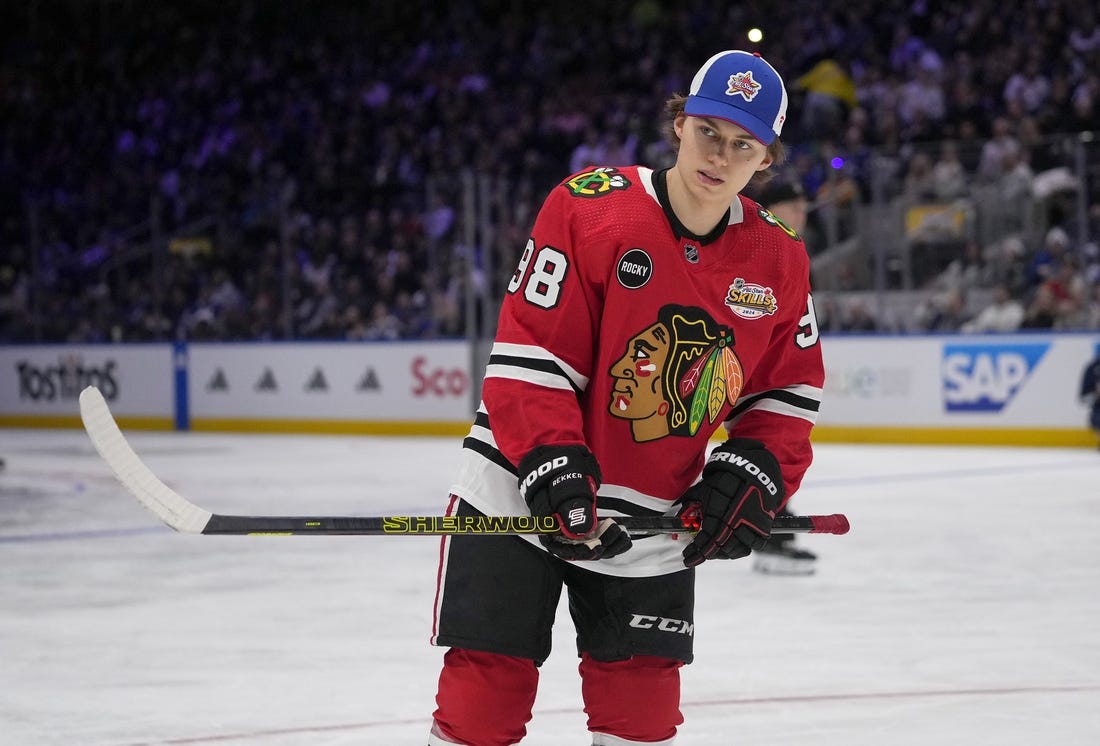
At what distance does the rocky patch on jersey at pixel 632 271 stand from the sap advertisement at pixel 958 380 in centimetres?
990

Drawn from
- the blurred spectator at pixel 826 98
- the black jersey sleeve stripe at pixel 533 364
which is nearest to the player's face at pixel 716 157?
the black jersey sleeve stripe at pixel 533 364

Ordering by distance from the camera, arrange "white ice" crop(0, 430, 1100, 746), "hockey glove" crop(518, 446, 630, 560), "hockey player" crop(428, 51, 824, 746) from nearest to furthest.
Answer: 1. "hockey glove" crop(518, 446, 630, 560)
2. "hockey player" crop(428, 51, 824, 746)
3. "white ice" crop(0, 430, 1100, 746)

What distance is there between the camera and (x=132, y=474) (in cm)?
234

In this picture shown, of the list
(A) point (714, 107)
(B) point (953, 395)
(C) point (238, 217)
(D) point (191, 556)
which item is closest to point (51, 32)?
(C) point (238, 217)

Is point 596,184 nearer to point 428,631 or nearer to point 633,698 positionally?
point 633,698

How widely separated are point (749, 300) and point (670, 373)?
178 millimetres

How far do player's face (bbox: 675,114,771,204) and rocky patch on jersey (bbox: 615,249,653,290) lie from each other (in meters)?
0.14

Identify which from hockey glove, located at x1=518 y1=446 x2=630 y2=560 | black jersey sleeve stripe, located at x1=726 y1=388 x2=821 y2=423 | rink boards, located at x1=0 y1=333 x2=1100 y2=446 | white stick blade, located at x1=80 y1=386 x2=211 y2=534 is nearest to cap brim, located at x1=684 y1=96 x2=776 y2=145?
black jersey sleeve stripe, located at x1=726 y1=388 x2=821 y2=423

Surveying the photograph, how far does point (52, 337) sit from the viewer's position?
16.4m

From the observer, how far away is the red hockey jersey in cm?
236

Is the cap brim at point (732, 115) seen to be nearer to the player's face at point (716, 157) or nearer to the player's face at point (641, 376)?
the player's face at point (716, 157)

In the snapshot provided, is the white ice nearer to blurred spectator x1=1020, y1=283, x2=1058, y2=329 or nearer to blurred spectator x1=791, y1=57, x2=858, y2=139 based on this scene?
blurred spectator x1=1020, y1=283, x2=1058, y2=329

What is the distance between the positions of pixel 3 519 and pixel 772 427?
6324 mm

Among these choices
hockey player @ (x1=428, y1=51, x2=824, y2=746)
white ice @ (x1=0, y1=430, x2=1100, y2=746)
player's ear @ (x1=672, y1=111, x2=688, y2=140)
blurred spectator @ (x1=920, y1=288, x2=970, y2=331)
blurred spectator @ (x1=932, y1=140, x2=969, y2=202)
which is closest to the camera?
hockey player @ (x1=428, y1=51, x2=824, y2=746)
